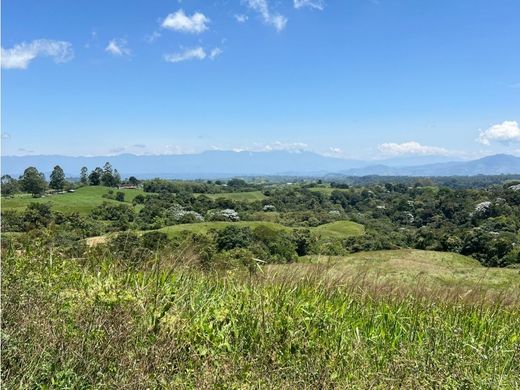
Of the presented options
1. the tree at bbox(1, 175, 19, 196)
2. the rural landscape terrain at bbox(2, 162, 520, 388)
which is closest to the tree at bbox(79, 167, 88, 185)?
the tree at bbox(1, 175, 19, 196)

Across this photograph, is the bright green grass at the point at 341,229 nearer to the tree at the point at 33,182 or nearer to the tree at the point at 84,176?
the tree at the point at 33,182

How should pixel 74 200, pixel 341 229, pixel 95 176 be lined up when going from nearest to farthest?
pixel 74 200
pixel 341 229
pixel 95 176

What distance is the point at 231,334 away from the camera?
13.3 ft

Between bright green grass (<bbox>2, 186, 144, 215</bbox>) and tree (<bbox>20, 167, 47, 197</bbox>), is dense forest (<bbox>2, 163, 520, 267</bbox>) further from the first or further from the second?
bright green grass (<bbox>2, 186, 144, 215</bbox>)

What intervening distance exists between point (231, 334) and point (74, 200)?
8604 centimetres

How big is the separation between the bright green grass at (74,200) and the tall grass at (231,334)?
64342mm

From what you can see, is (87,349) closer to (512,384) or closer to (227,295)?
(227,295)

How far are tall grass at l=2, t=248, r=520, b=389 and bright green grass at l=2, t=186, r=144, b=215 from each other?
2533 inches

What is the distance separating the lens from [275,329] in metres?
4.06

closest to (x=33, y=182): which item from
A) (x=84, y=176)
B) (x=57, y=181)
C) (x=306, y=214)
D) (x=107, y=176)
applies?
(x=57, y=181)

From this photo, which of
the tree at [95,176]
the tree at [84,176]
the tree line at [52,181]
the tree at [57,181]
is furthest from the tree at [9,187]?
the tree at [95,176]

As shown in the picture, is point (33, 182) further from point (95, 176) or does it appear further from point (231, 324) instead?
point (231, 324)

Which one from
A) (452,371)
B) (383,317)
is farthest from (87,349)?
(383,317)

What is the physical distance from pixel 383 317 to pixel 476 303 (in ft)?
5.58
